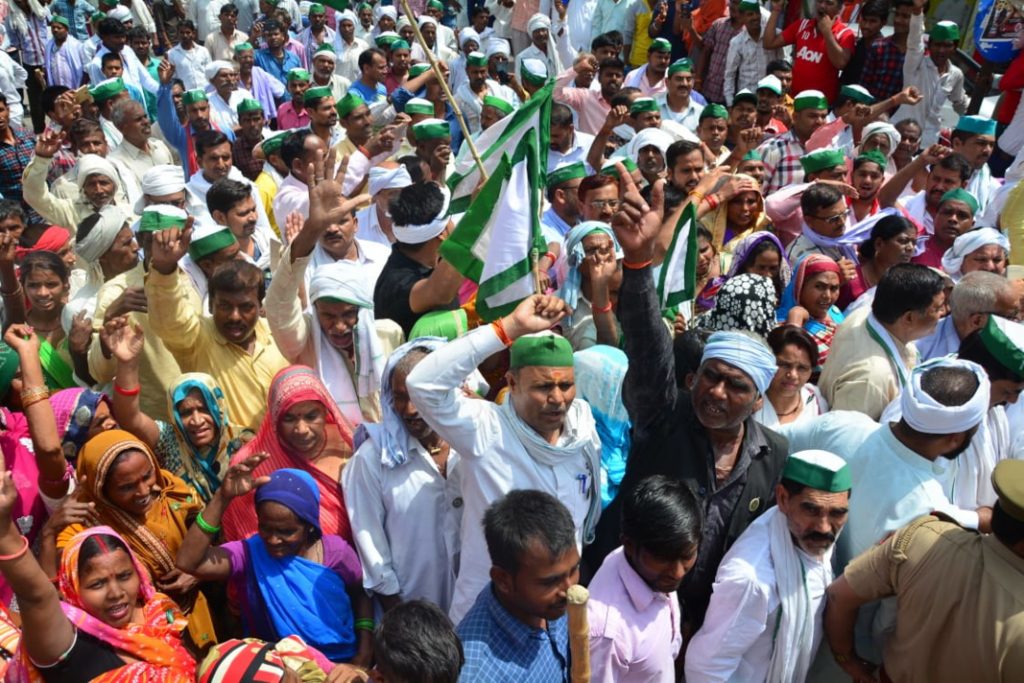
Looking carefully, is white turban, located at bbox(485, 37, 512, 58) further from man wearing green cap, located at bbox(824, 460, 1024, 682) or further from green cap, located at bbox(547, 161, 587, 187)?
man wearing green cap, located at bbox(824, 460, 1024, 682)

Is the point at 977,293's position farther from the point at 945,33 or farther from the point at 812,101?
the point at 945,33

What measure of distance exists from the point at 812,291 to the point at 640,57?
27.2 ft

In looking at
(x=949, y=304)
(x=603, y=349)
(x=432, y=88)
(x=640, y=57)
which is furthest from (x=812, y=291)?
(x=640, y=57)

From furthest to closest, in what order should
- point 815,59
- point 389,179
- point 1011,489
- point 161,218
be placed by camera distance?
point 815,59
point 389,179
point 161,218
point 1011,489

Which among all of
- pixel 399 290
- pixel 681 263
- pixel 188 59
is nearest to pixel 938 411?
pixel 681 263

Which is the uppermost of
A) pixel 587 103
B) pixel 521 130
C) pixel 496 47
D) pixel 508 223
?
Answer: pixel 521 130

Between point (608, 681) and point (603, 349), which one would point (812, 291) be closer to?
point (603, 349)

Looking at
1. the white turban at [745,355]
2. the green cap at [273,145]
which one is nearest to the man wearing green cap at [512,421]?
the white turban at [745,355]

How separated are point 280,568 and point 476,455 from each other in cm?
74

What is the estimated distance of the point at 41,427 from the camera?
3027 mm

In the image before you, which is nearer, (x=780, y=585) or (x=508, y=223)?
(x=780, y=585)

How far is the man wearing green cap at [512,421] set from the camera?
2605 millimetres

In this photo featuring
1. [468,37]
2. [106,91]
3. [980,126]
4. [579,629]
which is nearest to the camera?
[579,629]

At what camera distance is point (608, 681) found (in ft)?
8.10
